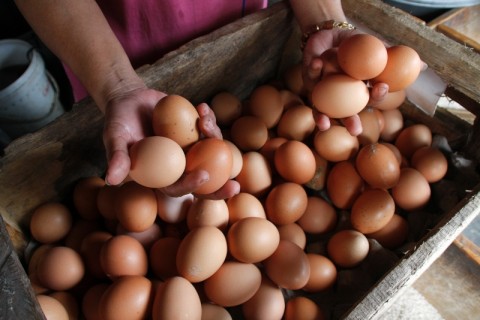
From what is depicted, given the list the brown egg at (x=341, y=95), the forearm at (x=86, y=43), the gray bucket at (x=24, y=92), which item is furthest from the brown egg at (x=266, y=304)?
the gray bucket at (x=24, y=92)

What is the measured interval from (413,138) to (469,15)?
833 millimetres

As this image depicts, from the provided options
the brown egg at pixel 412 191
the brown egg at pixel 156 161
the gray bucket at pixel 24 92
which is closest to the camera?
the brown egg at pixel 156 161

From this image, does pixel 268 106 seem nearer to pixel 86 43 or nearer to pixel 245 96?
pixel 245 96

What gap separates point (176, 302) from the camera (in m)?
0.77

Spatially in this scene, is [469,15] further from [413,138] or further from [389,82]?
[389,82]

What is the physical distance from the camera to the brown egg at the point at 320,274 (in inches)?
37.9

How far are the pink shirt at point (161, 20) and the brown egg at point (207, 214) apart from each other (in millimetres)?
498

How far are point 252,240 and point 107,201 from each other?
375 mm

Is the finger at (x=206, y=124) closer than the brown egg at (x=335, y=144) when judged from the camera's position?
Yes

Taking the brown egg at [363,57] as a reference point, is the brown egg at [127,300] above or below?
below

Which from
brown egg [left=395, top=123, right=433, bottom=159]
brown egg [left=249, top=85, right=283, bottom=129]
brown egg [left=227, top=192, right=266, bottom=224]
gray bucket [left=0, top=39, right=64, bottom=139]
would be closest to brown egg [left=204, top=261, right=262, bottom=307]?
brown egg [left=227, top=192, right=266, bottom=224]

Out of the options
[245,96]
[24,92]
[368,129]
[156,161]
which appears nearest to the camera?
[156,161]

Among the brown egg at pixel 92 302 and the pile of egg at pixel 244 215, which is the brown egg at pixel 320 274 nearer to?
the pile of egg at pixel 244 215

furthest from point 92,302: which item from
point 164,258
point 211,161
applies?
point 211,161
